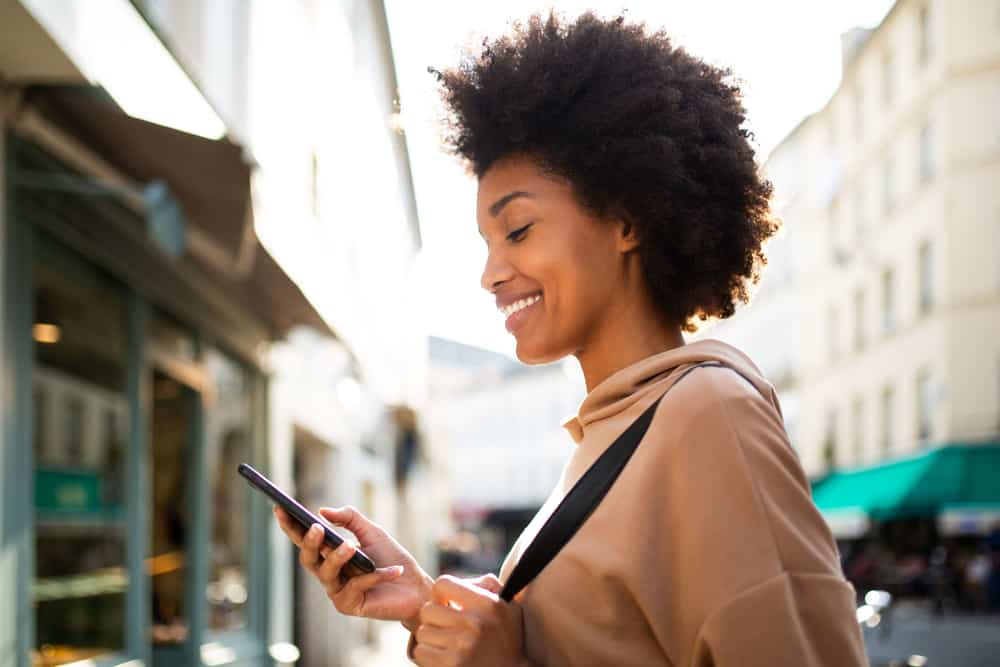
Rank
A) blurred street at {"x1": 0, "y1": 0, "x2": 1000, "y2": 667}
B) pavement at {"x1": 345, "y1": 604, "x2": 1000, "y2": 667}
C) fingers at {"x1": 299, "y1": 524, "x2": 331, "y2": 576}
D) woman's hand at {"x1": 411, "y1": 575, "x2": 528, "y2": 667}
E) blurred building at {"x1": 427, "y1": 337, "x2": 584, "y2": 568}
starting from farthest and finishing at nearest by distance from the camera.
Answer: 1. blurred building at {"x1": 427, "y1": 337, "x2": 584, "y2": 568}
2. pavement at {"x1": 345, "y1": 604, "x2": 1000, "y2": 667}
3. blurred street at {"x1": 0, "y1": 0, "x2": 1000, "y2": 667}
4. fingers at {"x1": 299, "y1": 524, "x2": 331, "y2": 576}
5. woman's hand at {"x1": 411, "y1": 575, "x2": 528, "y2": 667}

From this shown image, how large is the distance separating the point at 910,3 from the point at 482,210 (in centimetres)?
2739

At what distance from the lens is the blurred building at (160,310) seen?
14.2 feet

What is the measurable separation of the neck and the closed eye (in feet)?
0.57

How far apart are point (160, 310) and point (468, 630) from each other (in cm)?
583

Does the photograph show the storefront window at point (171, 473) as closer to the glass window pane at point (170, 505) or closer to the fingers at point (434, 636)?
the glass window pane at point (170, 505)

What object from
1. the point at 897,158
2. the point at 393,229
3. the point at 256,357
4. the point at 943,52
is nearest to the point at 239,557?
the point at 256,357

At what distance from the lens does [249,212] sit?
17.7 ft

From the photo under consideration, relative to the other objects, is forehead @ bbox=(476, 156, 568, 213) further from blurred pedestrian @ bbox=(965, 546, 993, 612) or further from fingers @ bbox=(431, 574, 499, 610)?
blurred pedestrian @ bbox=(965, 546, 993, 612)

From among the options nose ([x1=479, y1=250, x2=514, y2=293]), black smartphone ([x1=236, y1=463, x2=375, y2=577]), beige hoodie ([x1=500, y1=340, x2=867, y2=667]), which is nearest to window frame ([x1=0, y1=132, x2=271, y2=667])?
black smartphone ([x1=236, y1=463, x2=375, y2=577])

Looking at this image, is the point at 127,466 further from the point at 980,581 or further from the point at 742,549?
the point at 980,581

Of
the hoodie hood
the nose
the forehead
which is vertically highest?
the forehead

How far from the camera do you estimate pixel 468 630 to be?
1486mm

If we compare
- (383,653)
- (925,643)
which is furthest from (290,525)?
(925,643)

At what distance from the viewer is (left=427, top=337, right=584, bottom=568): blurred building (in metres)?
58.9
